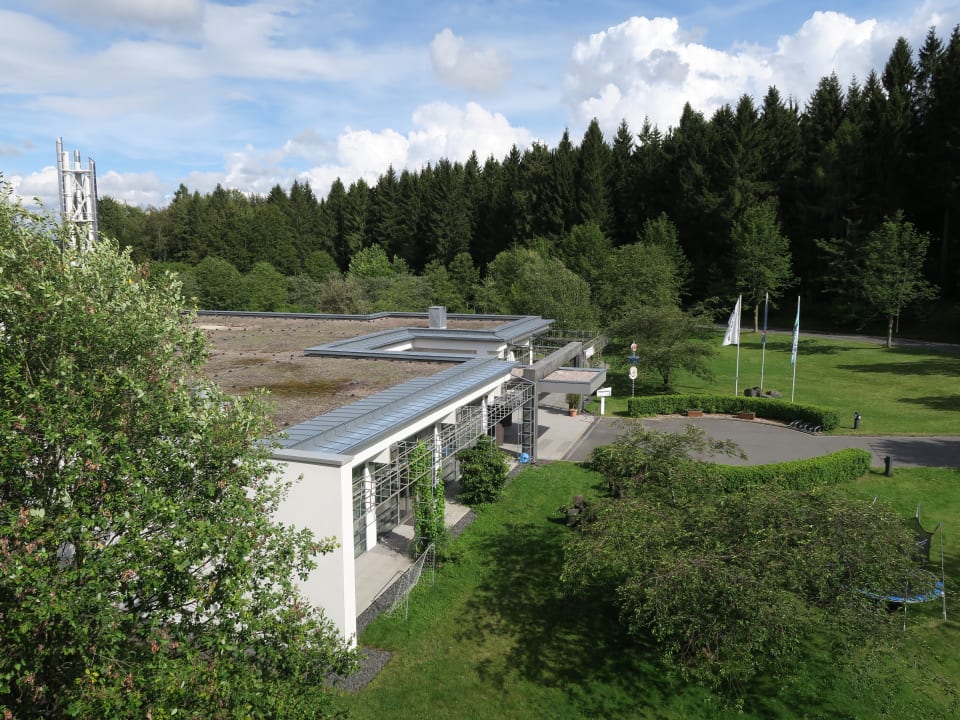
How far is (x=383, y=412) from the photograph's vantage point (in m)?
15.9

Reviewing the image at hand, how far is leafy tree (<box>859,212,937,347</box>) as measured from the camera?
4931 cm

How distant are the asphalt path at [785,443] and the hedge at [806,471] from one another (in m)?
1.79

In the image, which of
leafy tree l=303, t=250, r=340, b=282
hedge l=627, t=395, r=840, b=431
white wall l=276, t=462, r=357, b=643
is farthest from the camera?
leafy tree l=303, t=250, r=340, b=282

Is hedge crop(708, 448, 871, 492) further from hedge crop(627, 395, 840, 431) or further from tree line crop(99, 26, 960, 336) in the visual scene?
tree line crop(99, 26, 960, 336)

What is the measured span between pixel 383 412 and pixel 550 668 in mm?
6689

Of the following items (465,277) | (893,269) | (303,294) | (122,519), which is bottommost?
(122,519)

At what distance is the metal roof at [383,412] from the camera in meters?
13.5

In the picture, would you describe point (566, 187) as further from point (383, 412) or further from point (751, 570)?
point (751, 570)

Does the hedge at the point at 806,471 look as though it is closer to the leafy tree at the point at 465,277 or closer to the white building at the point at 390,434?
the white building at the point at 390,434

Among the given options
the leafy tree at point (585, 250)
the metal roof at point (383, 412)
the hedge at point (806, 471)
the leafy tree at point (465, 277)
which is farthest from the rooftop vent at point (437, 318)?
the leafy tree at point (465, 277)

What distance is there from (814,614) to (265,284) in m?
57.0

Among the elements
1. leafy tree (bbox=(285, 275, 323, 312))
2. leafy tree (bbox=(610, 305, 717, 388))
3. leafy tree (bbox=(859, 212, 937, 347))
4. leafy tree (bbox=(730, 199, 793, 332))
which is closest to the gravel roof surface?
leafy tree (bbox=(610, 305, 717, 388))

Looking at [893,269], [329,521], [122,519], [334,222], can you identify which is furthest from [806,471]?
[334,222]

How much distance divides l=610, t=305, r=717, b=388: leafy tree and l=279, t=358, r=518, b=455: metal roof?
57.4 ft
